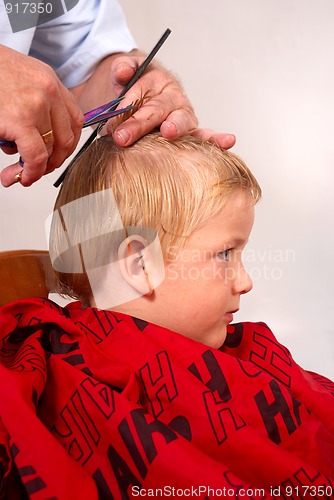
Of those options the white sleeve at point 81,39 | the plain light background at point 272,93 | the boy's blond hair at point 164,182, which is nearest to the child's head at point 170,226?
the boy's blond hair at point 164,182

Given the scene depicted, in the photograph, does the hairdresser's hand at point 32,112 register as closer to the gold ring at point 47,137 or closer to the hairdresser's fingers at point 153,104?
the gold ring at point 47,137

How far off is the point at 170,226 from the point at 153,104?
0.65 feet

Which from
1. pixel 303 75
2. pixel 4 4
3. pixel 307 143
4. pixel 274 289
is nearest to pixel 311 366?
pixel 274 289

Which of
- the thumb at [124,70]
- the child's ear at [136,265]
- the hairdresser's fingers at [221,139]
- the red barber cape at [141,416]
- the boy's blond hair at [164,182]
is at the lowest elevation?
the red barber cape at [141,416]

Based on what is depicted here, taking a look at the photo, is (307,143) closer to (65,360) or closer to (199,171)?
(199,171)

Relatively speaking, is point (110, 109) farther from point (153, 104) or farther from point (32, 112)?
point (32, 112)

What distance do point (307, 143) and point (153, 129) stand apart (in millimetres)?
1172

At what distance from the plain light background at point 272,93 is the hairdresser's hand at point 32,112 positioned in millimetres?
1155

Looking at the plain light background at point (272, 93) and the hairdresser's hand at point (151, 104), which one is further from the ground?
the hairdresser's hand at point (151, 104)

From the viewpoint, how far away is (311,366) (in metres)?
1.78

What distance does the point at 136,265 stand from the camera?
0.99 metres

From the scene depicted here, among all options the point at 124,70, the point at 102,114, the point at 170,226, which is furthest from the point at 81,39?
the point at 170,226

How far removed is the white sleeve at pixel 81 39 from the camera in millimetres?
1374

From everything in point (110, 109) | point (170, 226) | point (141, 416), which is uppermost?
point (110, 109)
